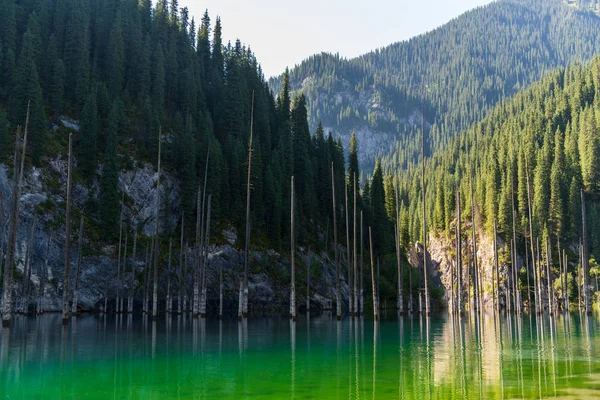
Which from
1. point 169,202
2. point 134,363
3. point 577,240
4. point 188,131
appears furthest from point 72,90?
point 577,240

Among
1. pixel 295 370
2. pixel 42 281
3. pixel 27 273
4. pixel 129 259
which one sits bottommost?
pixel 295 370

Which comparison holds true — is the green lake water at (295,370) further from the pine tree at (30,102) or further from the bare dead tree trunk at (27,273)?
the pine tree at (30,102)

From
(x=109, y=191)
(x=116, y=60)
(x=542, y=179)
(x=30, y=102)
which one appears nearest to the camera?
(x=30, y=102)

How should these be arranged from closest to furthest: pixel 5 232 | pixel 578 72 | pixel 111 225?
pixel 5 232 < pixel 111 225 < pixel 578 72

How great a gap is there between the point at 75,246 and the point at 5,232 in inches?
379

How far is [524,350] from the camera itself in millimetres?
26328

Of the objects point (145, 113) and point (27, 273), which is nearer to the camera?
point (27, 273)

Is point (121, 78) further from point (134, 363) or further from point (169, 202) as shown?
point (134, 363)

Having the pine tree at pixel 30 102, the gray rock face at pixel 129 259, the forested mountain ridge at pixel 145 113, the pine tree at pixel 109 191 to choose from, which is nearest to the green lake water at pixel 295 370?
the gray rock face at pixel 129 259

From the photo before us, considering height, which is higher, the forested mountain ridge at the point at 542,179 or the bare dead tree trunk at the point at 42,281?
the forested mountain ridge at the point at 542,179

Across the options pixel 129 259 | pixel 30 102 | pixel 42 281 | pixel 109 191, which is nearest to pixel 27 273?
pixel 42 281

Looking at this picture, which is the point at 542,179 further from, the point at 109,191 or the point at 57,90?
Answer: the point at 57,90

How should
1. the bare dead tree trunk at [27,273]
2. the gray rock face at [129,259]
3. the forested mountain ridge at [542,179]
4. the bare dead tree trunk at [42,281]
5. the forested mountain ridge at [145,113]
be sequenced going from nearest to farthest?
the bare dead tree trunk at [27,273], the bare dead tree trunk at [42,281], the gray rock face at [129,259], the forested mountain ridge at [145,113], the forested mountain ridge at [542,179]

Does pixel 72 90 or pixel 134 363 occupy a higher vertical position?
pixel 72 90
